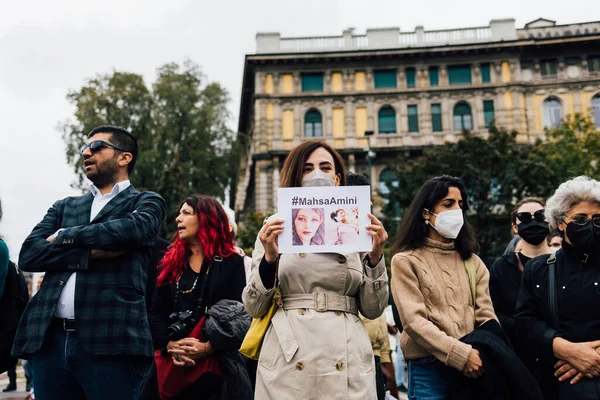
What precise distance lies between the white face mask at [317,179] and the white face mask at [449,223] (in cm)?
113

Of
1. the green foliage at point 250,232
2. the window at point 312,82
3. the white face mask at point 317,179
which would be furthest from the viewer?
the window at point 312,82

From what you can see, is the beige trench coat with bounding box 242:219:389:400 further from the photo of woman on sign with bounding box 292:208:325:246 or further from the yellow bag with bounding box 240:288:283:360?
the photo of woman on sign with bounding box 292:208:325:246

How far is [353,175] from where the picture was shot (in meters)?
6.29

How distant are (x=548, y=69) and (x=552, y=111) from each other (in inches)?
113

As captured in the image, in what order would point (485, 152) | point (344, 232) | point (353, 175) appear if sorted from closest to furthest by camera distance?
point (344, 232) < point (353, 175) < point (485, 152)

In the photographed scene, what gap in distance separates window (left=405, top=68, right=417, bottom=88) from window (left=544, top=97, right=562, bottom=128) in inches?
342

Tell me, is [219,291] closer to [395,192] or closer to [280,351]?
[280,351]

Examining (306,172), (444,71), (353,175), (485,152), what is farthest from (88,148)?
(444,71)

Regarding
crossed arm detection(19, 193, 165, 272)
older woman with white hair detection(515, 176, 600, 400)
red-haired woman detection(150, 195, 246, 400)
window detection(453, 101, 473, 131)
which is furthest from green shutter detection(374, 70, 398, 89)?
crossed arm detection(19, 193, 165, 272)

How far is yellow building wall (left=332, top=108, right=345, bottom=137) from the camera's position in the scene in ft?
131

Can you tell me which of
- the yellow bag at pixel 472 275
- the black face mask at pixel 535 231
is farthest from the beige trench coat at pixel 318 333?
the black face mask at pixel 535 231

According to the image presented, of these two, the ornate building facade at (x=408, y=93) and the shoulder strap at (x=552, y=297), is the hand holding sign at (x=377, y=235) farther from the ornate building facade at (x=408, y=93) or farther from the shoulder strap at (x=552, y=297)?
the ornate building facade at (x=408, y=93)

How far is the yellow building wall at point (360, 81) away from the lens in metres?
40.3

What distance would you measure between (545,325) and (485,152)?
85.9 ft
